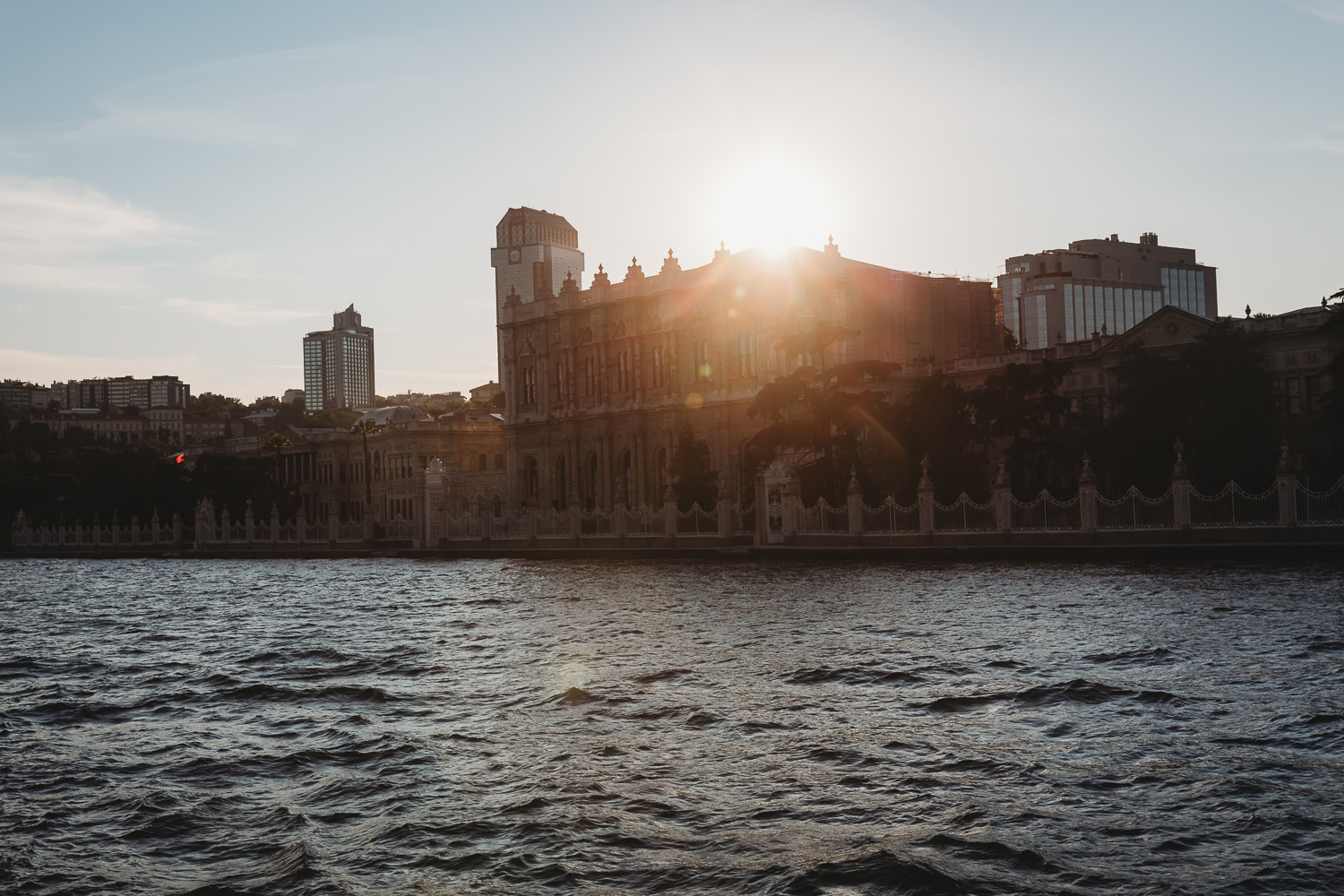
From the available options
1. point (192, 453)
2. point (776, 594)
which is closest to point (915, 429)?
point (776, 594)

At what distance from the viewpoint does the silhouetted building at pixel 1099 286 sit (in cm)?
12412

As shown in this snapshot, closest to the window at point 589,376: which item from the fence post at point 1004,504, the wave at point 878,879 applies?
the fence post at point 1004,504

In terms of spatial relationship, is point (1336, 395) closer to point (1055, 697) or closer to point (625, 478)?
point (1055, 697)

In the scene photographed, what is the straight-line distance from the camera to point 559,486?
275 ft

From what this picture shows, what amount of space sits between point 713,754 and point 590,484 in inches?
2750

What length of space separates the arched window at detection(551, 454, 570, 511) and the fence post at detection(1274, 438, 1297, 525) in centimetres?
5460

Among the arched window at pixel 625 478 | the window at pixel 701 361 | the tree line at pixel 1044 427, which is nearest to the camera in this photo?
the tree line at pixel 1044 427

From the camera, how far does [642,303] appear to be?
77938mm

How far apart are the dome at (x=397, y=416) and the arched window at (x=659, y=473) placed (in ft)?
117

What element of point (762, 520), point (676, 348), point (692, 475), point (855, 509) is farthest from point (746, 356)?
point (855, 509)

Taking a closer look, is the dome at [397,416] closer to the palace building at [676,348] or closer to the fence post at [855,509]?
the palace building at [676,348]

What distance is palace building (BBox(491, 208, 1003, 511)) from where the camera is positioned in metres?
71.9

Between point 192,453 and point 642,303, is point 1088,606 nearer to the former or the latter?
point 642,303

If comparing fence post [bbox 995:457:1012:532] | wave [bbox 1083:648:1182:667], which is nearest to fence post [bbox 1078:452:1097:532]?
fence post [bbox 995:457:1012:532]
